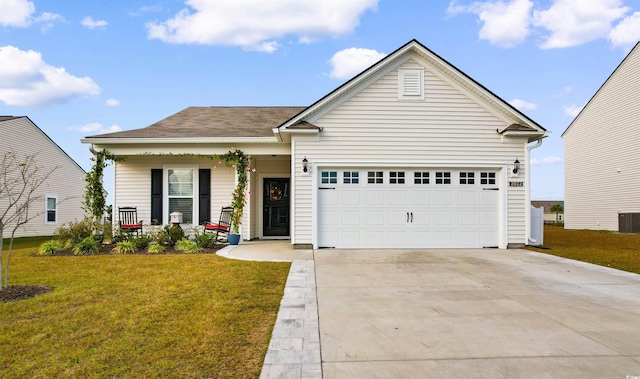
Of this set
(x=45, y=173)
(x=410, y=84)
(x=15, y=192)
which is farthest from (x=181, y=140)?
(x=45, y=173)

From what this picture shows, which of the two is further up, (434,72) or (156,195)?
(434,72)

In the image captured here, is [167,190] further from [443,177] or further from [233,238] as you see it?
[443,177]

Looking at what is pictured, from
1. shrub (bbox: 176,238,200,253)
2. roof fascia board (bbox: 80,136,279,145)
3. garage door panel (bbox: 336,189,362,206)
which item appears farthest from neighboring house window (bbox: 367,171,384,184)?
shrub (bbox: 176,238,200,253)

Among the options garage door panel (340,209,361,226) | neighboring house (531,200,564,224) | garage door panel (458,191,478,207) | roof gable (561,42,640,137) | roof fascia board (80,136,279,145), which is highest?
roof gable (561,42,640,137)

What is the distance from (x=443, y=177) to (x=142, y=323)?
8484 mm

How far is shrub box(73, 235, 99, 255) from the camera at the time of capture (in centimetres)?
994

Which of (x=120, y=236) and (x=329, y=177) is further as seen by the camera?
(x=120, y=236)

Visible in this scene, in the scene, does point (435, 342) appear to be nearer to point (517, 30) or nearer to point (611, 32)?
point (517, 30)

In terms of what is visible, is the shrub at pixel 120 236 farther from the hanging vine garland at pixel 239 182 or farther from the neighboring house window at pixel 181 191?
the hanging vine garland at pixel 239 182

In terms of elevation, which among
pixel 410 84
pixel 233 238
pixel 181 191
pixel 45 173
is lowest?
pixel 233 238

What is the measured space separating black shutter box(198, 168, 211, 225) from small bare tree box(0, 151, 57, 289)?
4.08 m

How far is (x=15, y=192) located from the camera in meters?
15.7

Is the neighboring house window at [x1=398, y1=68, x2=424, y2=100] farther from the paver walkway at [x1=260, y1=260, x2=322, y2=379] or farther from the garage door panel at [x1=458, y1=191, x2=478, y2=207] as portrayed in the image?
the paver walkway at [x1=260, y1=260, x2=322, y2=379]

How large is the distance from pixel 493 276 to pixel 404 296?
2370 mm
